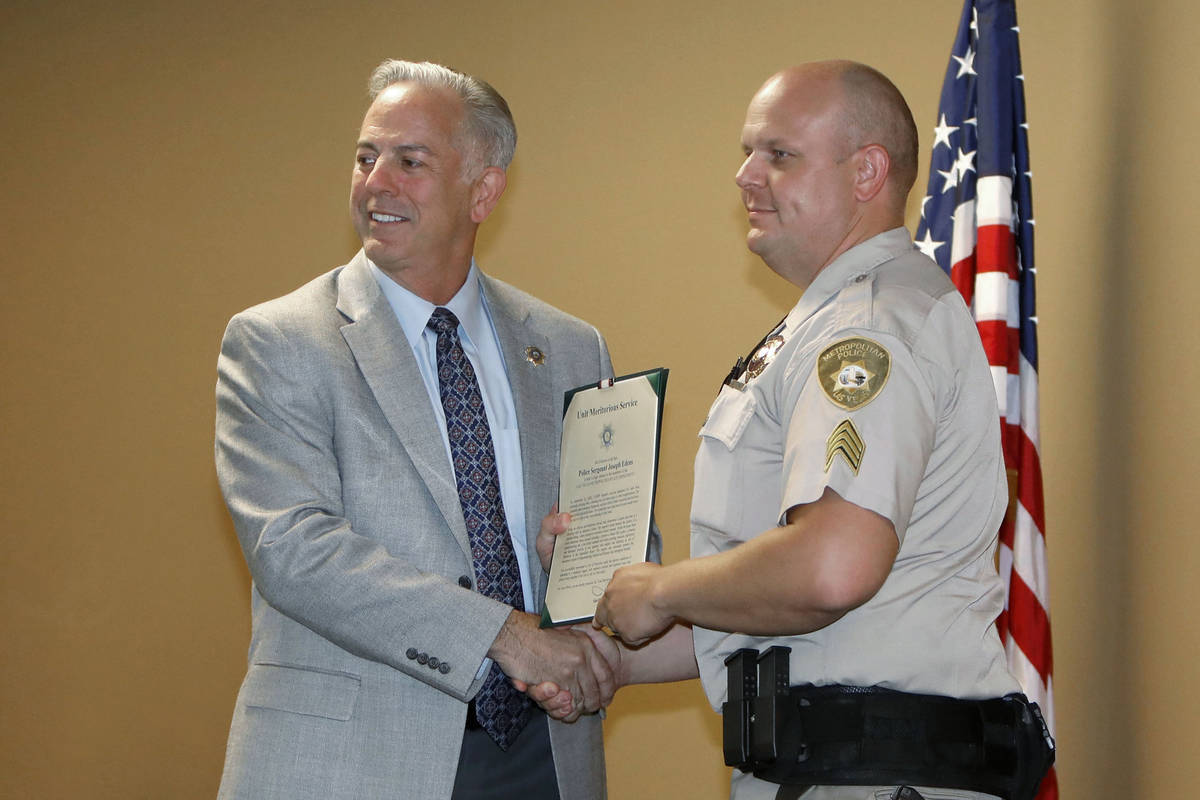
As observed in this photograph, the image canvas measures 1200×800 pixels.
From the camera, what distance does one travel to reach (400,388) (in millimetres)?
2396

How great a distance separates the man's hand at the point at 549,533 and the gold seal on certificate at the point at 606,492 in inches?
0.6

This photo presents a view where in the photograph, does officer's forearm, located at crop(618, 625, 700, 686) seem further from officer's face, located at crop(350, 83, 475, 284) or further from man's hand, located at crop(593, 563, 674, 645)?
officer's face, located at crop(350, 83, 475, 284)

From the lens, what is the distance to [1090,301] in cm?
325

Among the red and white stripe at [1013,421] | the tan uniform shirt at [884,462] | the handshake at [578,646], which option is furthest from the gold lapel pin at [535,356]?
the red and white stripe at [1013,421]

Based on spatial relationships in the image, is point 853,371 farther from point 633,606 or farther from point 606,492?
point 606,492

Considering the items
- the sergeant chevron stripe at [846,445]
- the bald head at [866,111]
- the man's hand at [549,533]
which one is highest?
the bald head at [866,111]

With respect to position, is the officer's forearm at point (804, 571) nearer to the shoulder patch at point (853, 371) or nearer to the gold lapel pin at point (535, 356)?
the shoulder patch at point (853, 371)

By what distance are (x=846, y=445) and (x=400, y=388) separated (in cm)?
101

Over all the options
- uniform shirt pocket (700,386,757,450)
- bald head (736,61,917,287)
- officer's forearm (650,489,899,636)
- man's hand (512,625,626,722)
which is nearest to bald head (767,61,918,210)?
bald head (736,61,917,287)

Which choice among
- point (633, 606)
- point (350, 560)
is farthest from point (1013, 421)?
point (350, 560)

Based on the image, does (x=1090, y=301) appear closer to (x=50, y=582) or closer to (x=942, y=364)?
(x=942, y=364)

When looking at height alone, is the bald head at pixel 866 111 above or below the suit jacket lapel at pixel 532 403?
above

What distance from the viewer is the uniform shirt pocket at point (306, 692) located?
7.22 ft

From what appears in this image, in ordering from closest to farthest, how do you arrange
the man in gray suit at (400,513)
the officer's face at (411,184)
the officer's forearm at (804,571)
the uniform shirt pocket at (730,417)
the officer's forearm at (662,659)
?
1. the officer's forearm at (804,571)
2. the uniform shirt pocket at (730,417)
3. the man in gray suit at (400,513)
4. the officer's forearm at (662,659)
5. the officer's face at (411,184)
